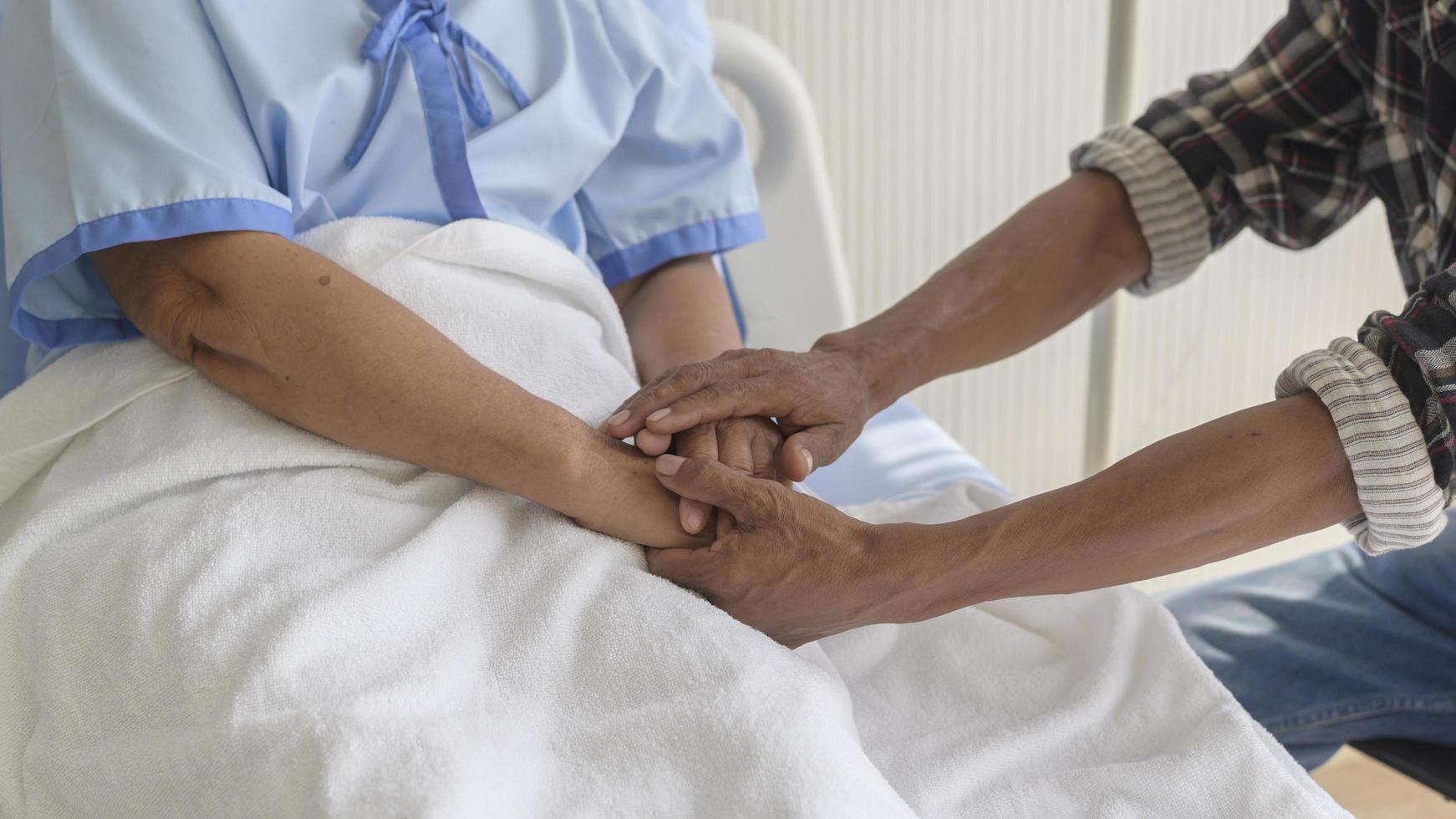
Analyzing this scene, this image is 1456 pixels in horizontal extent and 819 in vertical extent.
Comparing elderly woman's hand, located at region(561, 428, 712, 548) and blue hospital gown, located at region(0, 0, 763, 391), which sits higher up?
blue hospital gown, located at region(0, 0, 763, 391)

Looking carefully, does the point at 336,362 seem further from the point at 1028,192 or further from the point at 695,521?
the point at 1028,192

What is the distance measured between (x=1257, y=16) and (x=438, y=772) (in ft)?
7.40

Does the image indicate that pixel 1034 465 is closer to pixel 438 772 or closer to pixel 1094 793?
pixel 1094 793

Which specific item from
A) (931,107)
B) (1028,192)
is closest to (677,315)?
(931,107)

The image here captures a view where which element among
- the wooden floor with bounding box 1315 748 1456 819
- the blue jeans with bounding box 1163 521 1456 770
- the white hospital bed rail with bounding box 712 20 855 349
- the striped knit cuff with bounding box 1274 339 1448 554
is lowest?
the wooden floor with bounding box 1315 748 1456 819

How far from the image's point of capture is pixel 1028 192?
7.48 ft

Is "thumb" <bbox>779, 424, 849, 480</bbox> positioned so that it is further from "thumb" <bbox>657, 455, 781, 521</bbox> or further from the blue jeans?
the blue jeans

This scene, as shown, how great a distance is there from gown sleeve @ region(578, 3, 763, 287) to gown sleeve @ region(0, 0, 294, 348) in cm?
38

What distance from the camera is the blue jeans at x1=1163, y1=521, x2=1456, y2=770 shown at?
127 centimetres

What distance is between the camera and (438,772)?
64 centimetres

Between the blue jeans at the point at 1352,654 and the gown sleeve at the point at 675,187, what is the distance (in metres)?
0.73

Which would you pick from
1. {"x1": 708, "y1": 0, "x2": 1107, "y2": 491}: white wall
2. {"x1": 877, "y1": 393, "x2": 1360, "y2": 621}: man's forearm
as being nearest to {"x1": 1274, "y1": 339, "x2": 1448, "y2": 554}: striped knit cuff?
{"x1": 877, "y1": 393, "x2": 1360, "y2": 621}: man's forearm

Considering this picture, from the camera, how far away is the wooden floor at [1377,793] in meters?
2.10

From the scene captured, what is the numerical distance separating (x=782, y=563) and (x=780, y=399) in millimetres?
211
